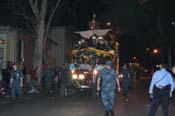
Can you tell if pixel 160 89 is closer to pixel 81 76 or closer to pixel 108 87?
pixel 108 87

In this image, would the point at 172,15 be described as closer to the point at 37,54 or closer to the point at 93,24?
the point at 93,24

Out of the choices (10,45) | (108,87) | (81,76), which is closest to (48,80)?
(81,76)

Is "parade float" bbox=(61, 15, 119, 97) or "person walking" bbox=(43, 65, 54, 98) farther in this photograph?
"parade float" bbox=(61, 15, 119, 97)

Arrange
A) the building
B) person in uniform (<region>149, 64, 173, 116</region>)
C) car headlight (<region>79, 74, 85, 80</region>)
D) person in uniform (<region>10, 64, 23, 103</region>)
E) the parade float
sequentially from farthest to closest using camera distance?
1. the building
2. car headlight (<region>79, 74, 85, 80</region>)
3. the parade float
4. person in uniform (<region>10, 64, 23, 103</region>)
5. person in uniform (<region>149, 64, 173, 116</region>)

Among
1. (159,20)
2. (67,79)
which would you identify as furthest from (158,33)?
(67,79)

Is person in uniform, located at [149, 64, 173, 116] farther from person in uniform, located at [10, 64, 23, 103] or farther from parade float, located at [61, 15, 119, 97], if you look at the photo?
parade float, located at [61, 15, 119, 97]

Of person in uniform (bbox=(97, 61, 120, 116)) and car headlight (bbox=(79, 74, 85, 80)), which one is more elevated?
car headlight (bbox=(79, 74, 85, 80))

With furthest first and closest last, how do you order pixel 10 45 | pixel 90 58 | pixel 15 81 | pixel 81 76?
pixel 10 45 < pixel 90 58 < pixel 81 76 < pixel 15 81

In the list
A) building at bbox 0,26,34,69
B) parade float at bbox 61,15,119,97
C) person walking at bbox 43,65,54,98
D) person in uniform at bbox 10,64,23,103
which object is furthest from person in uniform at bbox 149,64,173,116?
building at bbox 0,26,34,69

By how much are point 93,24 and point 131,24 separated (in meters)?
20.0

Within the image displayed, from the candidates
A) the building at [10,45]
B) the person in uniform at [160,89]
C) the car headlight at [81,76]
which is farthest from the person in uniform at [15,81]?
the building at [10,45]

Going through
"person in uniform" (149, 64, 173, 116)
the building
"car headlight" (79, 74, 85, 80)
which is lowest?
"person in uniform" (149, 64, 173, 116)

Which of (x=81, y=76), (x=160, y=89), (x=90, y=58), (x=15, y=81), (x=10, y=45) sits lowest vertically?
(x=160, y=89)

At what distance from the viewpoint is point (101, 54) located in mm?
38406
